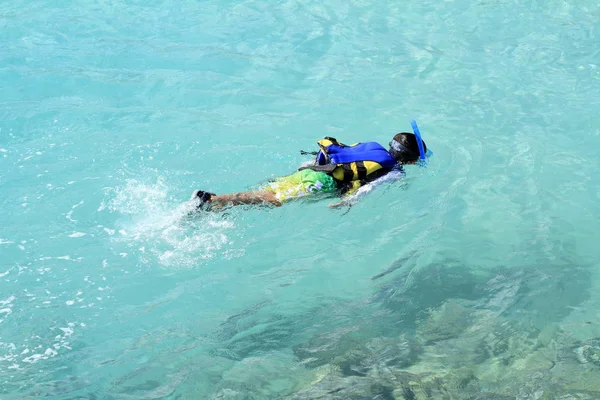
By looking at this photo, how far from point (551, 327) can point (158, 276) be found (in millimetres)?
3531

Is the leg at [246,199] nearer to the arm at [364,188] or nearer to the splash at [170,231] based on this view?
the splash at [170,231]

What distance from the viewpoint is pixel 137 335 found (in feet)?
18.3

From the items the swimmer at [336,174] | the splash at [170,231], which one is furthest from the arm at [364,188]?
the splash at [170,231]

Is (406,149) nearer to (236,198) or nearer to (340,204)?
(340,204)

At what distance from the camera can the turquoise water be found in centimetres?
534

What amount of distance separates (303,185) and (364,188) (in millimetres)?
628

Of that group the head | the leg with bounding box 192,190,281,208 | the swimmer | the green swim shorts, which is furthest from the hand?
the head

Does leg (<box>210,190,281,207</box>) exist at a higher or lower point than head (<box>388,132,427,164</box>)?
lower

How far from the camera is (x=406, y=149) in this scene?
707 cm

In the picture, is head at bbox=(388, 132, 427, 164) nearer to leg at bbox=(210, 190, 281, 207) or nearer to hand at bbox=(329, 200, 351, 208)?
hand at bbox=(329, 200, 351, 208)

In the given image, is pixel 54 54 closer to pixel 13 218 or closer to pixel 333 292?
pixel 13 218

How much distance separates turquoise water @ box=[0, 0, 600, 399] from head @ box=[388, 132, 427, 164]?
1.50ft

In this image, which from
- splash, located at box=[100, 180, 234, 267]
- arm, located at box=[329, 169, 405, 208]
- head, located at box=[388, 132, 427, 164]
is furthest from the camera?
head, located at box=[388, 132, 427, 164]

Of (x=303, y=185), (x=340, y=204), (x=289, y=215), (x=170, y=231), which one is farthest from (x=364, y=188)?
(x=170, y=231)
